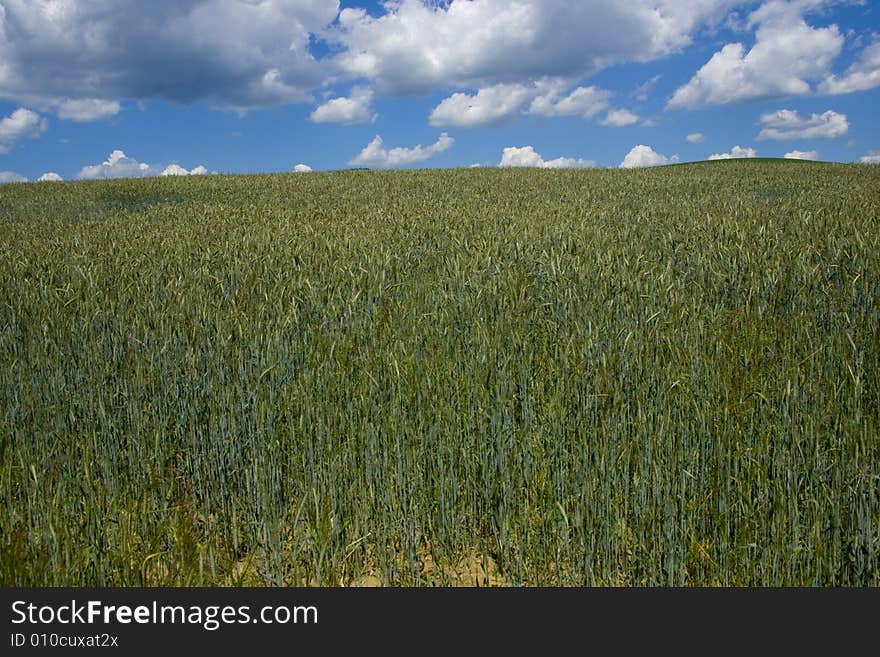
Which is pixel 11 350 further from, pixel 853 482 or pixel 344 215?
A: pixel 344 215

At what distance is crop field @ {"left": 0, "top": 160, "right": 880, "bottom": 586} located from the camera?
2010 millimetres

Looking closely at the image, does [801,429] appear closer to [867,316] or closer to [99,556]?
[867,316]

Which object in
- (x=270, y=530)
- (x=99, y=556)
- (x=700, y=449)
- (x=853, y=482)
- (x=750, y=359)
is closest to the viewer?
(x=99, y=556)

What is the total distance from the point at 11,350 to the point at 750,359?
174 inches

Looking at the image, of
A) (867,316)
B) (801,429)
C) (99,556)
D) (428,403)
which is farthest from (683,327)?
(99,556)

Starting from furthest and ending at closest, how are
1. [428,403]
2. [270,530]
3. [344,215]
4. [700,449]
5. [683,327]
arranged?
1. [344,215]
2. [683,327]
3. [428,403]
4. [700,449]
5. [270,530]

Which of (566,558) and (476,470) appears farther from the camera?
(476,470)

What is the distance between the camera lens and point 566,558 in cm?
209

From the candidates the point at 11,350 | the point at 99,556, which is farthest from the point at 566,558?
the point at 11,350

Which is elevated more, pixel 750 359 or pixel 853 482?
pixel 750 359

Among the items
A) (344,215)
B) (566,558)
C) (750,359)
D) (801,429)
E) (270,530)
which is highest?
(344,215)

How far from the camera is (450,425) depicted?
2535 millimetres

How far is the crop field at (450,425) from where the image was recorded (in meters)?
2.01

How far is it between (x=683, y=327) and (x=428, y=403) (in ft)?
5.43
